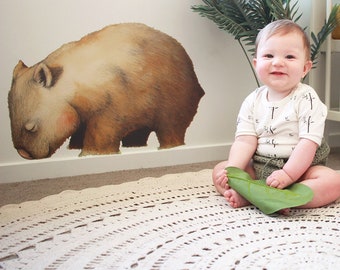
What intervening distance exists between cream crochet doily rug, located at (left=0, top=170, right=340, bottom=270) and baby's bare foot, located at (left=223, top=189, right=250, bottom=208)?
1 cm

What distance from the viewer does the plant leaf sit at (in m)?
0.79

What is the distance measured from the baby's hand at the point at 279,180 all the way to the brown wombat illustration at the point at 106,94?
0.55m

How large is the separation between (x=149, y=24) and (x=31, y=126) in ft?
1.54

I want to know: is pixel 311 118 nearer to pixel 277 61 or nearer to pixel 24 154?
pixel 277 61

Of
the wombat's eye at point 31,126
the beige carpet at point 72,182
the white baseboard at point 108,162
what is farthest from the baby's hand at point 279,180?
the wombat's eye at point 31,126

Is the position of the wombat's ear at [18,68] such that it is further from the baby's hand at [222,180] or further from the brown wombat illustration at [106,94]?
the baby's hand at [222,180]

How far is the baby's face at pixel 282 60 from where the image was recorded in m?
0.88

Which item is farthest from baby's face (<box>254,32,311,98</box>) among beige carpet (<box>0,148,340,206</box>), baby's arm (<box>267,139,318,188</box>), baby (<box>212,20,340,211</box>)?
beige carpet (<box>0,148,340,206</box>)

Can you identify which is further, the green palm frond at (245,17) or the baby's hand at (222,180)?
the green palm frond at (245,17)

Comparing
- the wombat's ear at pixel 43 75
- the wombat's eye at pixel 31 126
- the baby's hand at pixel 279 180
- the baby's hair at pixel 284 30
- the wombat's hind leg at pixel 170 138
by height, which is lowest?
the wombat's hind leg at pixel 170 138

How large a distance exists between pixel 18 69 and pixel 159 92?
424 mm

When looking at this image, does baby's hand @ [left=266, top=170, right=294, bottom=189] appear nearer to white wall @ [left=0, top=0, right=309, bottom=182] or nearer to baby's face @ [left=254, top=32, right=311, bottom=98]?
baby's face @ [left=254, top=32, right=311, bottom=98]

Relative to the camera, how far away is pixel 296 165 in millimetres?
862

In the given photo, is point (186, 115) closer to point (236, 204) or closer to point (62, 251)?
point (236, 204)
